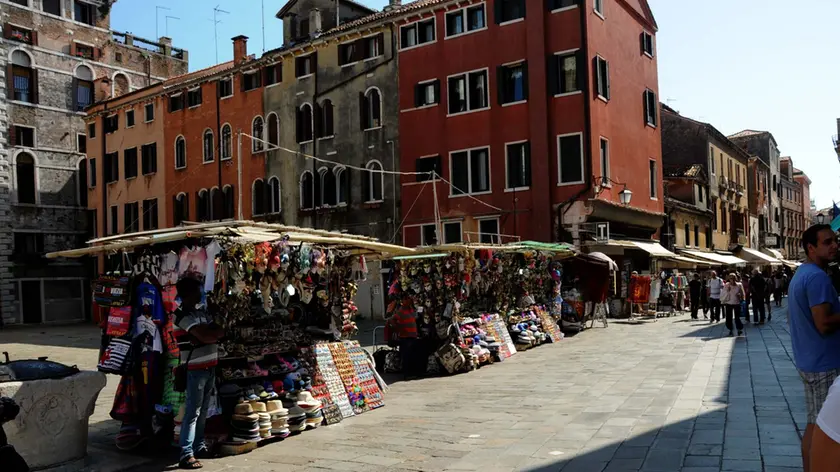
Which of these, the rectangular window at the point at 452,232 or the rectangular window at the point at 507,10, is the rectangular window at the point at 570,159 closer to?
the rectangular window at the point at 452,232

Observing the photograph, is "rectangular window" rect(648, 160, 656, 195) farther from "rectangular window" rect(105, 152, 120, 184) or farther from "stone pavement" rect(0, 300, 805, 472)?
"rectangular window" rect(105, 152, 120, 184)

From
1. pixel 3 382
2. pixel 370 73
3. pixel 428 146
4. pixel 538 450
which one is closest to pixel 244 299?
pixel 3 382

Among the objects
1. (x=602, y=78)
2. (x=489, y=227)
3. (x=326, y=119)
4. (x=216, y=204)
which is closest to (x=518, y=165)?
(x=489, y=227)

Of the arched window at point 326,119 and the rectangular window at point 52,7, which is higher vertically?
the rectangular window at point 52,7

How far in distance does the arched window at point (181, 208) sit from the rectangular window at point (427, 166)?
43.2ft

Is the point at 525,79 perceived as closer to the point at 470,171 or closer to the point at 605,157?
the point at 470,171

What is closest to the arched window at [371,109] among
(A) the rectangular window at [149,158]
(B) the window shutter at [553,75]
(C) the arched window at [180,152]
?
(B) the window shutter at [553,75]

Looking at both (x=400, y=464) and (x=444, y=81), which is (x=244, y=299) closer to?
(x=400, y=464)

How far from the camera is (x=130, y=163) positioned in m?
37.4

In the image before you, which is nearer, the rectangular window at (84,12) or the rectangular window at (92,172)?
the rectangular window at (92,172)

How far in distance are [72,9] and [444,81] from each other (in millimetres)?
23283

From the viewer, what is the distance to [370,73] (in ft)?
92.5

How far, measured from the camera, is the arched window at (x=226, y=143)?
107 ft

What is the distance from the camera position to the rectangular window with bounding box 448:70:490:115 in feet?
83.0
